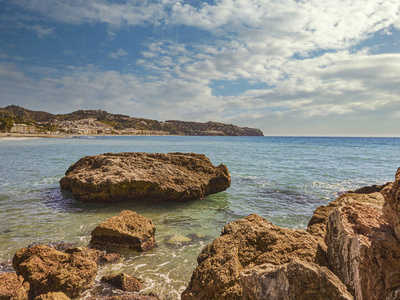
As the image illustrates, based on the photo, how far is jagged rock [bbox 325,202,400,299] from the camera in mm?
2273

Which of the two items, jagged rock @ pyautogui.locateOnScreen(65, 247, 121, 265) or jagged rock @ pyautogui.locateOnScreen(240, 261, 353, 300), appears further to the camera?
jagged rock @ pyautogui.locateOnScreen(65, 247, 121, 265)

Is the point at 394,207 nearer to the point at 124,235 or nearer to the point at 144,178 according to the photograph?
the point at 124,235

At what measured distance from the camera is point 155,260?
5.95 m

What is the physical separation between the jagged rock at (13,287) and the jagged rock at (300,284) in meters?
4.03

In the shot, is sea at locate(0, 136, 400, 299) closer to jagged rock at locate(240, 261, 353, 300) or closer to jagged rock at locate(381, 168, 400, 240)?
jagged rock at locate(240, 261, 353, 300)

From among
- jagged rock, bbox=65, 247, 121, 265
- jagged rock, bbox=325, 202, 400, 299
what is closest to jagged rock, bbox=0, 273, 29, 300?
jagged rock, bbox=65, 247, 121, 265

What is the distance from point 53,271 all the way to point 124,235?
1.98 metres

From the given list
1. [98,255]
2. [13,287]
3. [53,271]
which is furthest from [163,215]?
[13,287]

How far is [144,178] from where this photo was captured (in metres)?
10.7

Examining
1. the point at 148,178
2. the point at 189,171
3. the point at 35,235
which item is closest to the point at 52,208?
the point at 35,235

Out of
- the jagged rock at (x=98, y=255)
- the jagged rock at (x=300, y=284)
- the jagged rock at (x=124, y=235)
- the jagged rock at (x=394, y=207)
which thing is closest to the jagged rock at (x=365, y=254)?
the jagged rock at (x=394, y=207)

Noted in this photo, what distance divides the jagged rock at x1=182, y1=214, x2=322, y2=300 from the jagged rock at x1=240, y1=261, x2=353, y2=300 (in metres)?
0.79

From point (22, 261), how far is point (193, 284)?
372 centimetres

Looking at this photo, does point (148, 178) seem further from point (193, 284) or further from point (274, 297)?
point (274, 297)
